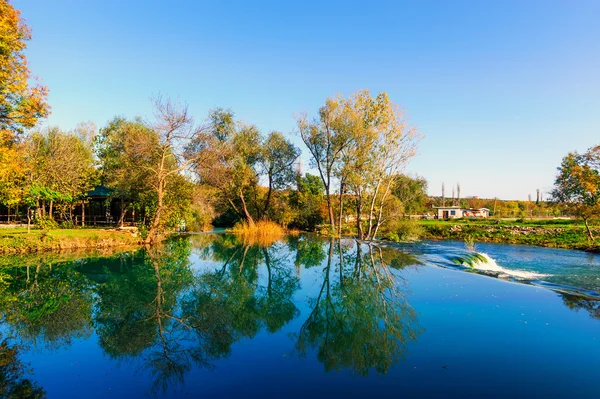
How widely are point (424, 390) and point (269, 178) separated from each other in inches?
981

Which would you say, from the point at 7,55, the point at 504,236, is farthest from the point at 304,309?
the point at 504,236

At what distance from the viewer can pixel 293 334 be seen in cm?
584

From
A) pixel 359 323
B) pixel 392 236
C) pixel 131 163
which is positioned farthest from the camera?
pixel 392 236

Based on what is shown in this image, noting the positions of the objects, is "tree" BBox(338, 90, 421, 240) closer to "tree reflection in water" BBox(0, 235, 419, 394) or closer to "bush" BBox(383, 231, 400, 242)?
"bush" BBox(383, 231, 400, 242)

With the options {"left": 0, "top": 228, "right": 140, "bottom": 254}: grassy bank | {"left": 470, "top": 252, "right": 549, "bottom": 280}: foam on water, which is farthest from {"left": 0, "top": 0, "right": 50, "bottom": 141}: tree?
{"left": 470, "top": 252, "right": 549, "bottom": 280}: foam on water

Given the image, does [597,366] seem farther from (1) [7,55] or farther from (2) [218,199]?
(2) [218,199]

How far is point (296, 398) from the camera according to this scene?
3.75 m

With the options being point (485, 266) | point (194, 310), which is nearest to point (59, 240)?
point (194, 310)

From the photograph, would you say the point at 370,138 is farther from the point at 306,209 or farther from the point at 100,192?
the point at 100,192

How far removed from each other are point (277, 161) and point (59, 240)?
51.6 ft

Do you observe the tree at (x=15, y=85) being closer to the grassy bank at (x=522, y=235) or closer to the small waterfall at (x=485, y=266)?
the small waterfall at (x=485, y=266)

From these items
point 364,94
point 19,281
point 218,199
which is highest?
point 364,94

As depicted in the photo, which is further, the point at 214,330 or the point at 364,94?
the point at 364,94

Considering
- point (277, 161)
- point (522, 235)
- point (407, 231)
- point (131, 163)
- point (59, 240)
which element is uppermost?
point (277, 161)
